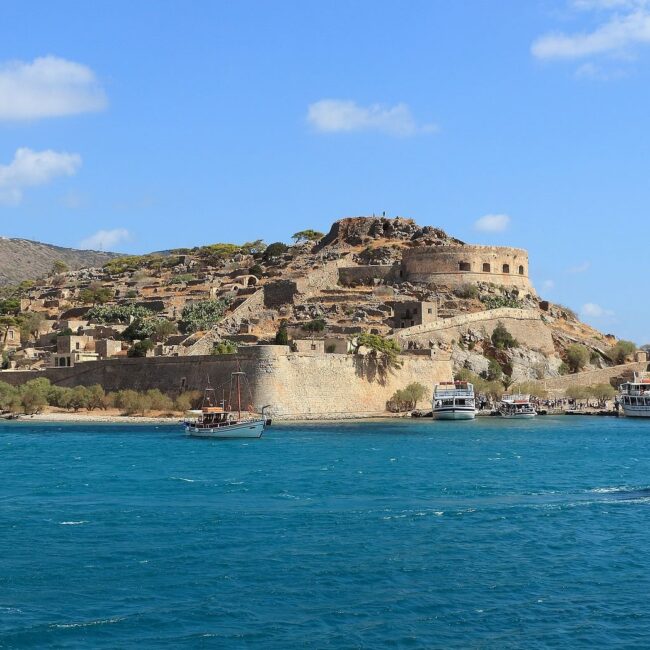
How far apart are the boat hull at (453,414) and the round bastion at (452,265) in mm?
16620

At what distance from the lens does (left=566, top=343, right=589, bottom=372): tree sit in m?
67.1

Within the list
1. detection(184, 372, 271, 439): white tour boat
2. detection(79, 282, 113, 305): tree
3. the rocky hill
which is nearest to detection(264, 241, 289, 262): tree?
the rocky hill

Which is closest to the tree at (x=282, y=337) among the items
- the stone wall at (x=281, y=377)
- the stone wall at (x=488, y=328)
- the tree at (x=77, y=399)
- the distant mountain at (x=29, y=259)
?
the stone wall at (x=281, y=377)

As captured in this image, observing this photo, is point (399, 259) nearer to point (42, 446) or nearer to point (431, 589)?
point (42, 446)

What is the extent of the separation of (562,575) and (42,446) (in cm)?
2664

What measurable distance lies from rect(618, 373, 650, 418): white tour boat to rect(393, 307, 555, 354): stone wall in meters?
6.49

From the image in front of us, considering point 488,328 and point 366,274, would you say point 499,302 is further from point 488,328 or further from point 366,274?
point 366,274

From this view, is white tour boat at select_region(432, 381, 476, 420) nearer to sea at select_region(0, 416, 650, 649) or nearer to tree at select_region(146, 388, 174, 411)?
tree at select_region(146, 388, 174, 411)

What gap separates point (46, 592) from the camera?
17844mm

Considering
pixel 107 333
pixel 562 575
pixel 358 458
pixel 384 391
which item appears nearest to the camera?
pixel 562 575

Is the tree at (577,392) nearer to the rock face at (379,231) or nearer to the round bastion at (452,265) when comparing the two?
the round bastion at (452,265)

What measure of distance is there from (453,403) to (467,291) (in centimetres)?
1650

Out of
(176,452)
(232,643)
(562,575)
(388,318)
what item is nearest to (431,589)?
(562,575)

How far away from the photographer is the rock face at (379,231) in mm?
79375
